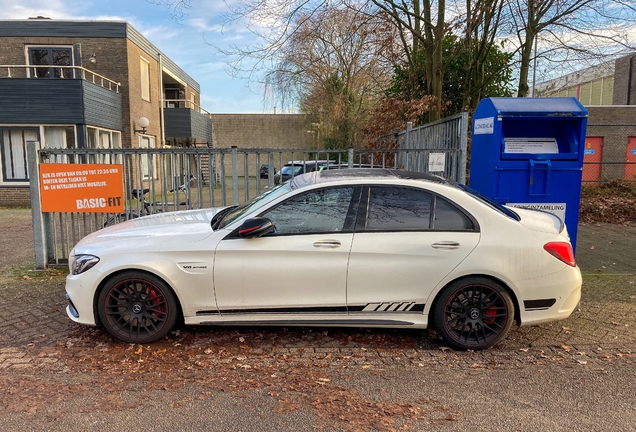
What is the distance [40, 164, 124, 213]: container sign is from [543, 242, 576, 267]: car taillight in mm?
5420

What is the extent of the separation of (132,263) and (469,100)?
9.98 meters

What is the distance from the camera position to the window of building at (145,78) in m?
20.4

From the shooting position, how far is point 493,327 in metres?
4.04

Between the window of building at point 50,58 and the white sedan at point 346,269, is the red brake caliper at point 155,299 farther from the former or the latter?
the window of building at point 50,58

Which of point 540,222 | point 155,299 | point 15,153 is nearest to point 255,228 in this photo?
point 155,299

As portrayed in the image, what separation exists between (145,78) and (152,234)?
19072mm

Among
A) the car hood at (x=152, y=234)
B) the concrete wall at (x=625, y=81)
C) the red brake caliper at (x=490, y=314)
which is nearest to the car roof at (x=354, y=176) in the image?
the car hood at (x=152, y=234)

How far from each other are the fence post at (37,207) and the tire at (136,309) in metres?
3.07

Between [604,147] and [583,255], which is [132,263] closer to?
[583,255]

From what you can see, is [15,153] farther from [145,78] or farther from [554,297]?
[554,297]

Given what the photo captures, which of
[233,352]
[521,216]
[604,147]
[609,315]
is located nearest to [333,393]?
[233,352]

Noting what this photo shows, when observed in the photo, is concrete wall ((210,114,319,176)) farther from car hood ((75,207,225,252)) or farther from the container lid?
car hood ((75,207,225,252))

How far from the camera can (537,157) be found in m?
5.80

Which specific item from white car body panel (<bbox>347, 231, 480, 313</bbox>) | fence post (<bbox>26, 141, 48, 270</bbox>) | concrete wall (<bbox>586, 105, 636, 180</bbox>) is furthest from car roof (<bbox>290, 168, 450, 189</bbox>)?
concrete wall (<bbox>586, 105, 636, 180</bbox>)
